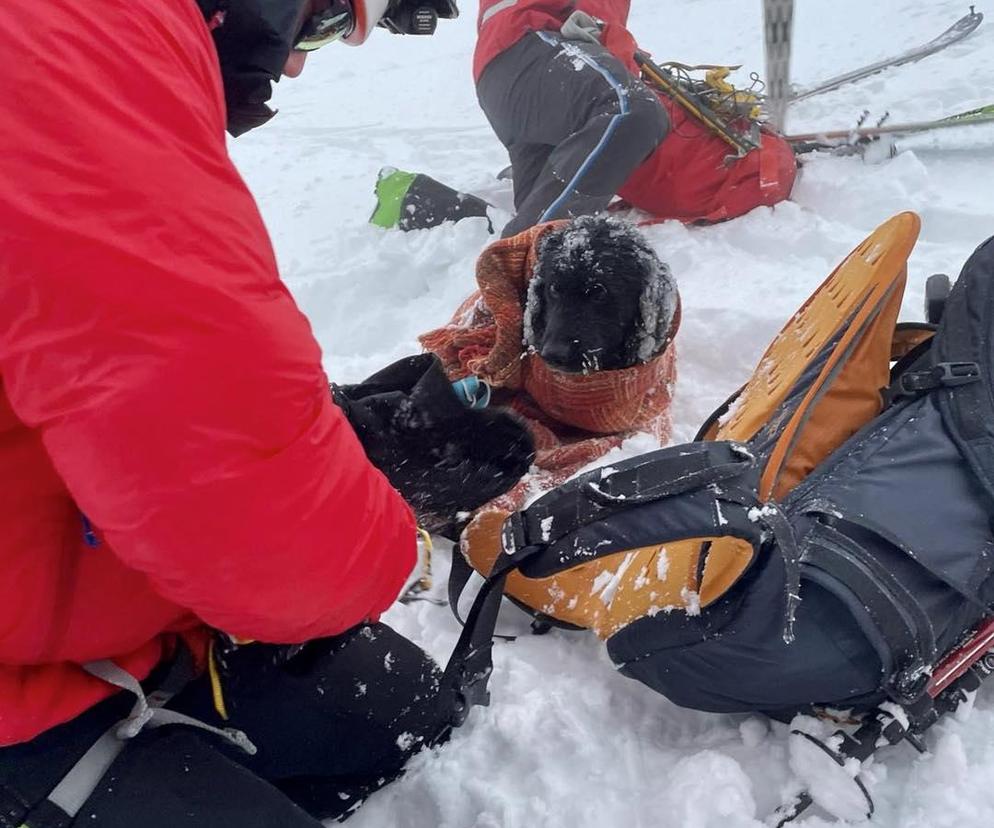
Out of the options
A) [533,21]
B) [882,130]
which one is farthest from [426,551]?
[882,130]

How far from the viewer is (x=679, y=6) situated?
24.8 feet

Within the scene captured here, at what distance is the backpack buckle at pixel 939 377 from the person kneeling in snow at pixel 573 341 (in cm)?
59

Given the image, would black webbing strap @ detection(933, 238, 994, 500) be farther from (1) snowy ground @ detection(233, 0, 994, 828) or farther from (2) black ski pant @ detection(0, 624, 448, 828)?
(2) black ski pant @ detection(0, 624, 448, 828)

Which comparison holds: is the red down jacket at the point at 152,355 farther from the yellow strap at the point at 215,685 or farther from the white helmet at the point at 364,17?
the white helmet at the point at 364,17

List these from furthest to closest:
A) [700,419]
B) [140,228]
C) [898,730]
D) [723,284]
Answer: [723,284] < [700,419] < [898,730] < [140,228]

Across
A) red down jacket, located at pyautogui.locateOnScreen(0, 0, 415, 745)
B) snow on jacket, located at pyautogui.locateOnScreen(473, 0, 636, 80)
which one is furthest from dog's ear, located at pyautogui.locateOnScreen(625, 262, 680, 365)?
snow on jacket, located at pyautogui.locateOnScreen(473, 0, 636, 80)

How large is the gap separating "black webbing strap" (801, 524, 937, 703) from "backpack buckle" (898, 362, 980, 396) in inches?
15.7

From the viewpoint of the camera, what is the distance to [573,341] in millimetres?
1904

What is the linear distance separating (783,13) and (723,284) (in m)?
1.70

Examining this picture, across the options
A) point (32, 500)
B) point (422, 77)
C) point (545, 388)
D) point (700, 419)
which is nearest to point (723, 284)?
point (700, 419)

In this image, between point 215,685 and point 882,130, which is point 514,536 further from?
point 882,130

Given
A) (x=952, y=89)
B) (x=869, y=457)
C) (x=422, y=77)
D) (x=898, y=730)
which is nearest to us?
(x=898, y=730)

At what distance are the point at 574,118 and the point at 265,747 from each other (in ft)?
Answer: 8.76

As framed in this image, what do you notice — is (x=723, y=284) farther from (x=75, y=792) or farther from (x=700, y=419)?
(x=75, y=792)
